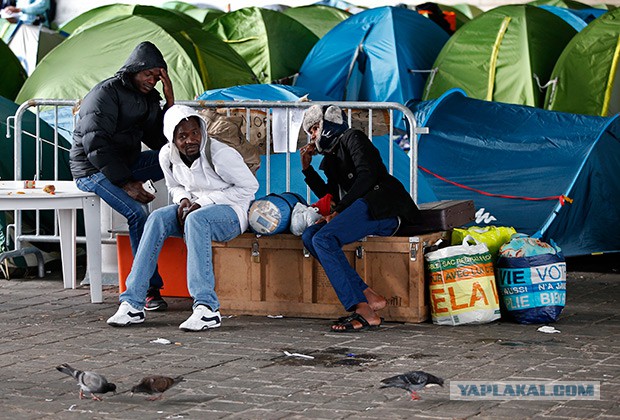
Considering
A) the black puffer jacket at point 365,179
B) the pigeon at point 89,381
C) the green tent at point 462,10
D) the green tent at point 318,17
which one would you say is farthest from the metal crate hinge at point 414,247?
the green tent at point 462,10

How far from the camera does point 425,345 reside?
229 inches

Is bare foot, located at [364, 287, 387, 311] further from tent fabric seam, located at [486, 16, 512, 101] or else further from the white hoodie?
tent fabric seam, located at [486, 16, 512, 101]

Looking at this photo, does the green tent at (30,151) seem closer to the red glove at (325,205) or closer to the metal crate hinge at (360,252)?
the red glove at (325,205)

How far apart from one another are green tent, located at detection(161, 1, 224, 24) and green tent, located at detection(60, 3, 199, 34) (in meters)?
1.21

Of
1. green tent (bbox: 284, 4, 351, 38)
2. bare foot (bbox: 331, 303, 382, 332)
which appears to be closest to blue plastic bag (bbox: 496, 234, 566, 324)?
bare foot (bbox: 331, 303, 382, 332)

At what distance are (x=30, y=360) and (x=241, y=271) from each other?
5.78 feet

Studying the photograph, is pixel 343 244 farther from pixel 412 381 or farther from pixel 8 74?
pixel 8 74

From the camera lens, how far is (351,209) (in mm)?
6387

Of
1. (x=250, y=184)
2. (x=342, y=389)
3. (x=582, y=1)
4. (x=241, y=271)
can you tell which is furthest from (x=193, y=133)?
(x=582, y=1)

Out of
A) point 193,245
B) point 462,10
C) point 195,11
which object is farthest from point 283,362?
point 462,10

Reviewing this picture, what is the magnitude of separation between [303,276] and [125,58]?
14.9 feet

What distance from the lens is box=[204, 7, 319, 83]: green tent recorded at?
12547 millimetres

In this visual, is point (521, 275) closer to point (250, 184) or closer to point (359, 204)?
point (359, 204)

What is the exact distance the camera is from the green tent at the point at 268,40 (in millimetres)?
12547
